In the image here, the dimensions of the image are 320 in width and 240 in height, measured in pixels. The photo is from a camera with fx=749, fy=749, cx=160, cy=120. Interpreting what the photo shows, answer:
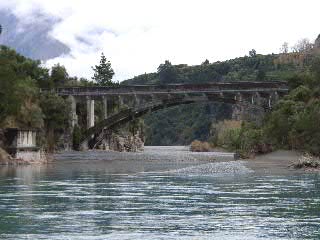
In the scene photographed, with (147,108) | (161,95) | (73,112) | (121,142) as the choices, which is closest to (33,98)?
(73,112)

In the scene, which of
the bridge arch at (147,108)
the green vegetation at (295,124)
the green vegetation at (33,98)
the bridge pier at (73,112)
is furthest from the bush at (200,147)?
the green vegetation at (295,124)

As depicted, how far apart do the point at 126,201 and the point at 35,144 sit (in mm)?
62225

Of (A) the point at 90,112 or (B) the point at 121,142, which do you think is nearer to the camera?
(A) the point at 90,112

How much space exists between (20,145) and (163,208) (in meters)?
59.2

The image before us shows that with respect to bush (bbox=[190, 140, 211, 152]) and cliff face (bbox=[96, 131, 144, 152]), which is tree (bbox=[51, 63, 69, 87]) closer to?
cliff face (bbox=[96, 131, 144, 152])

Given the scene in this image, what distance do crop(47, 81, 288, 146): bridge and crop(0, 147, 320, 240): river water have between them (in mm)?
52074

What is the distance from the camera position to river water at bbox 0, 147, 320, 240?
84.4ft

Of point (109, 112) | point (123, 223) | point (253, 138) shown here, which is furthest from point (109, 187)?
point (109, 112)

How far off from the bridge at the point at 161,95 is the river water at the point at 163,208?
171 ft

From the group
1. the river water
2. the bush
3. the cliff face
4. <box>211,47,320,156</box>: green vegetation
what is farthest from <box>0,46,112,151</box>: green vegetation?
the river water

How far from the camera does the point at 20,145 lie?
8925 centimetres

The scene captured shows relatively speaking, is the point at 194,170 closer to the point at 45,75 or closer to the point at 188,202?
the point at 188,202

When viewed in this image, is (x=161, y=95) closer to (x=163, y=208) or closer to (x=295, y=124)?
(x=295, y=124)

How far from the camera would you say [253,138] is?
8681 centimetres
